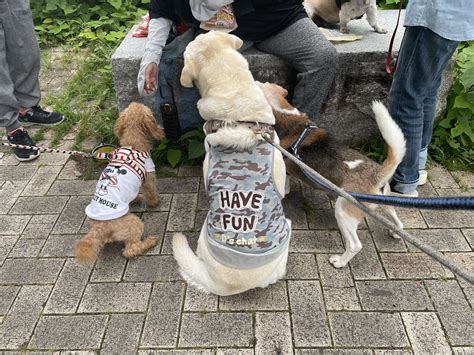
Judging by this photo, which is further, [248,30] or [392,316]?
[248,30]

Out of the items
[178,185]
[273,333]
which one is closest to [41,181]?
[178,185]

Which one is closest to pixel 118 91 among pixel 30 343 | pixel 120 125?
pixel 120 125

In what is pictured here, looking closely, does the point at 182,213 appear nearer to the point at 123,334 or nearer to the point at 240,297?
the point at 240,297

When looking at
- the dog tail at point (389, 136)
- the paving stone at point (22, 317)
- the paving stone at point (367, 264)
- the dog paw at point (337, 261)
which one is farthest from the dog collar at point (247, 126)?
the paving stone at point (22, 317)

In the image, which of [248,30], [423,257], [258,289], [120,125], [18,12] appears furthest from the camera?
[18,12]

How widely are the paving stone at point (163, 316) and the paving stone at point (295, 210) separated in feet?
3.63

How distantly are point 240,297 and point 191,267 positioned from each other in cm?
40

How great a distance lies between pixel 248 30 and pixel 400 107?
4.72 ft

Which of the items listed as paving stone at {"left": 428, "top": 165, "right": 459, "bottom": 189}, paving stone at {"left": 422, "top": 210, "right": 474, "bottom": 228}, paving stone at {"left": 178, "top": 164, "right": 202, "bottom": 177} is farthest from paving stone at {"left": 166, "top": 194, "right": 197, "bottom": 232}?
paving stone at {"left": 428, "top": 165, "right": 459, "bottom": 189}

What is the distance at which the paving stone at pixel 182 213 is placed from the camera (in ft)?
10.9

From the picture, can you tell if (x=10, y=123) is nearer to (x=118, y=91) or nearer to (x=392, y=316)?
(x=118, y=91)

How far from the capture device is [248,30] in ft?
11.3

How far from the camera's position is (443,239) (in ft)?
10.2

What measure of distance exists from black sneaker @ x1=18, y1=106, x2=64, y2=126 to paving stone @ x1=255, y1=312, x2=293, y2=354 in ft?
11.6
